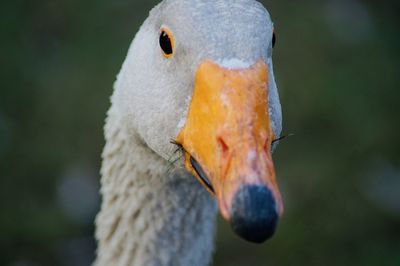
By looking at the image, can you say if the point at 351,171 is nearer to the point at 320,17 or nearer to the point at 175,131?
the point at 320,17

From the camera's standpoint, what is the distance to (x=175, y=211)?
103 inches

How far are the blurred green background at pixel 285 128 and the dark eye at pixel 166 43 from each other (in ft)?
9.34

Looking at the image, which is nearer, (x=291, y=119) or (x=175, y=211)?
(x=175, y=211)

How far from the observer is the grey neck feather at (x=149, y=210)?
8.50 feet

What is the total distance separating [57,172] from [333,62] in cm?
301

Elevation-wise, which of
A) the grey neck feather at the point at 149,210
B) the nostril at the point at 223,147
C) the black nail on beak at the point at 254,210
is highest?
the nostril at the point at 223,147

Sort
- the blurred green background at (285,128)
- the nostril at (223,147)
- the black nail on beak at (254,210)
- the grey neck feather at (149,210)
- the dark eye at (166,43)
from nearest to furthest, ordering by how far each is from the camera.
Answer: the black nail on beak at (254,210), the nostril at (223,147), the dark eye at (166,43), the grey neck feather at (149,210), the blurred green background at (285,128)

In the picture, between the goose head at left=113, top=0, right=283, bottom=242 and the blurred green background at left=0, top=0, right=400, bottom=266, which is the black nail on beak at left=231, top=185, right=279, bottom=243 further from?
the blurred green background at left=0, top=0, right=400, bottom=266

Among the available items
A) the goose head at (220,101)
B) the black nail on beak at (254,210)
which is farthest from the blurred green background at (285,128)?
the black nail on beak at (254,210)

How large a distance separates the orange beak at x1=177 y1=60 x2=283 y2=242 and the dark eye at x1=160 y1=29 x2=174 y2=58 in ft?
0.72

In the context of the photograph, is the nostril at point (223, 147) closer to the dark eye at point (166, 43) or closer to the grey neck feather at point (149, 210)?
the dark eye at point (166, 43)

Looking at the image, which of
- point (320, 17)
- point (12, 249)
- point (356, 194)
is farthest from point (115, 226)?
point (320, 17)

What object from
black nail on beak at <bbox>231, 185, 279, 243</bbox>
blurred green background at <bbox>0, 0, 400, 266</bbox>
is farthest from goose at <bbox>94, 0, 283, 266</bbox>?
blurred green background at <bbox>0, 0, 400, 266</bbox>

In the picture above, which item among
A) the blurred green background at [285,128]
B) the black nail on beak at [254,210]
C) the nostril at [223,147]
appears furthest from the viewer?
the blurred green background at [285,128]
